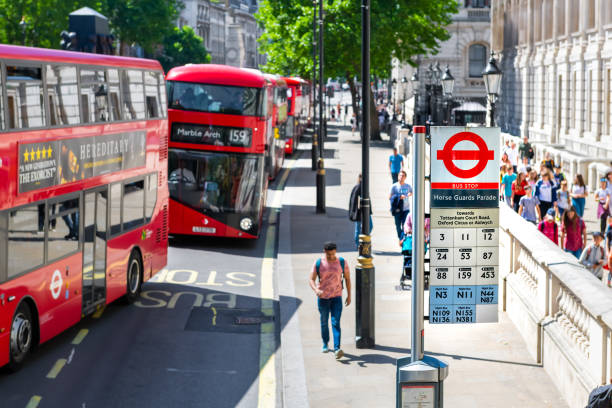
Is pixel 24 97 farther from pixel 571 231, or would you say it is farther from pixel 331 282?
pixel 571 231

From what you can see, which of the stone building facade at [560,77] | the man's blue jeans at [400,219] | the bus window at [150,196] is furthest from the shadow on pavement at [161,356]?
the stone building facade at [560,77]

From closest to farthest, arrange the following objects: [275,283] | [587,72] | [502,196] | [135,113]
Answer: [135,113]
[275,283]
[502,196]
[587,72]

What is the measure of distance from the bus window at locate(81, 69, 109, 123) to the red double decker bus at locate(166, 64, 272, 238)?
7.36m

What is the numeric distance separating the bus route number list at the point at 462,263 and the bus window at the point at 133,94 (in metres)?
9.09

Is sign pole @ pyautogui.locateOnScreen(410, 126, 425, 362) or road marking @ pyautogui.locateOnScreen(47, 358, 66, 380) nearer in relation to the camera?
sign pole @ pyautogui.locateOnScreen(410, 126, 425, 362)

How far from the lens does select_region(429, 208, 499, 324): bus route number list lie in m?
8.46

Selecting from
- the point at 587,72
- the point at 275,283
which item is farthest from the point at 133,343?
the point at 587,72

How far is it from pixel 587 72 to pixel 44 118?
118 feet

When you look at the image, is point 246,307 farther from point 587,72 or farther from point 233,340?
point 587,72

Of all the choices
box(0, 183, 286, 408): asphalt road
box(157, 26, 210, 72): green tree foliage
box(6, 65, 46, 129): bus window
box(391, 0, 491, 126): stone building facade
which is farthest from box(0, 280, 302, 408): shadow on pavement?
box(157, 26, 210, 72): green tree foliage

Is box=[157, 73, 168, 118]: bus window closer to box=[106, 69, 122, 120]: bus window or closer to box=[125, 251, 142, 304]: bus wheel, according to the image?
box=[106, 69, 122, 120]: bus window

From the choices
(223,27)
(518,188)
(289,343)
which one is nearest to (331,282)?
(289,343)

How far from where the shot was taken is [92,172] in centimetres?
1498

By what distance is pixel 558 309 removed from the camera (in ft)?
40.1
